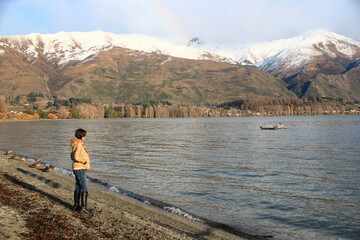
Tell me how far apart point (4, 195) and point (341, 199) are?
2178 centimetres

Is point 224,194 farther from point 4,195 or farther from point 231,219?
point 4,195

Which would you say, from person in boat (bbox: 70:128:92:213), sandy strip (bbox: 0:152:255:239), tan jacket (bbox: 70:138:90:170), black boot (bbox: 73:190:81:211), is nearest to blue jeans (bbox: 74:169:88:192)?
person in boat (bbox: 70:128:92:213)

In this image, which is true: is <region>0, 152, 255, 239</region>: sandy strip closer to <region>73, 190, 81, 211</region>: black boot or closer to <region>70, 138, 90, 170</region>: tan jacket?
<region>73, 190, 81, 211</region>: black boot

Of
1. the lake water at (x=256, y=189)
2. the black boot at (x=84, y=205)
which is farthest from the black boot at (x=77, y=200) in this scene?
the lake water at (x=256, y=189)

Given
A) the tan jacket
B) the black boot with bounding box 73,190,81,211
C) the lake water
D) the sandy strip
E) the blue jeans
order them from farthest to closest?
the lake water < the black boot with bounding box 73,190,81,211 < the blue jeans < the tan jacket < the sandy strip

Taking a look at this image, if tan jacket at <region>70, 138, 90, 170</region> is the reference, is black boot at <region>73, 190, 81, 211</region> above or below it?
below

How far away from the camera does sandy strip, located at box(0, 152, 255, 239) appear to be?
42.7ft

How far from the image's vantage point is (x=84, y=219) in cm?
1506

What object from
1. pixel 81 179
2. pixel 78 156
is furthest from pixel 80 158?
pixel 81 179

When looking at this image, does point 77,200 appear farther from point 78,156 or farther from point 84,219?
point 78,156

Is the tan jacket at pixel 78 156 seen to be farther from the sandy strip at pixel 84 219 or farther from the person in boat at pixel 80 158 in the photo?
the sandy strip at pixel 84 219

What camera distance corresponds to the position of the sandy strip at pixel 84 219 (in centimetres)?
1302

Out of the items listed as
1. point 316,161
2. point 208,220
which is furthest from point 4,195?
point 316,161

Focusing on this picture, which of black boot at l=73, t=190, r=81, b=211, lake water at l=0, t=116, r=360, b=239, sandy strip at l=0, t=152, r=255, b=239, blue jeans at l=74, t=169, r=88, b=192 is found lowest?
lake water at l=0, t=116, r=360, b=239
